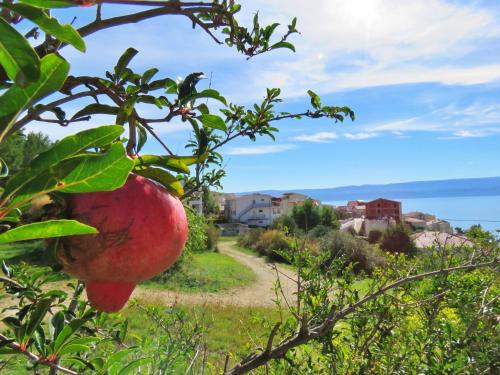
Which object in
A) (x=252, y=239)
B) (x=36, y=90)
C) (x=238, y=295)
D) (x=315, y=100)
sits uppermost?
(x=315, y=100)

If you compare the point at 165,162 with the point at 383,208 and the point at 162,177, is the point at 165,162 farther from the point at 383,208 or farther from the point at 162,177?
the point at 383,208

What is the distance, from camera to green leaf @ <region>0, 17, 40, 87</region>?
1.03ft

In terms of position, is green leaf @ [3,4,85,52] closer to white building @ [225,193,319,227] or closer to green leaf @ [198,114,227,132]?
green leaf @ [198,114,227,132]

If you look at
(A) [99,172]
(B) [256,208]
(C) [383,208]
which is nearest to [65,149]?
(A) [99,172]

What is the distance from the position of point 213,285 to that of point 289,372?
13328 millimetres

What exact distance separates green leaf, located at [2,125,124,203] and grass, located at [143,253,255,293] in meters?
12.6

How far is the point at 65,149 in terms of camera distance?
1.26 ft

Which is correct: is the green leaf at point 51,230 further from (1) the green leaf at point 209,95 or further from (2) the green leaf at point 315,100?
(2) the green leaf at point 315,100

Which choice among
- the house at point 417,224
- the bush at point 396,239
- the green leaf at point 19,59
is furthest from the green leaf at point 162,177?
the house at point 417,224

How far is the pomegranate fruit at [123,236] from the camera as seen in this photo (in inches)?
19.8

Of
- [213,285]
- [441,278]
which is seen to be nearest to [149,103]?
[441,278]

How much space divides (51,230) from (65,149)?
0.23ft

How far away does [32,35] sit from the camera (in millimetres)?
924

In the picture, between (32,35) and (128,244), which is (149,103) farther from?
(32,35)
